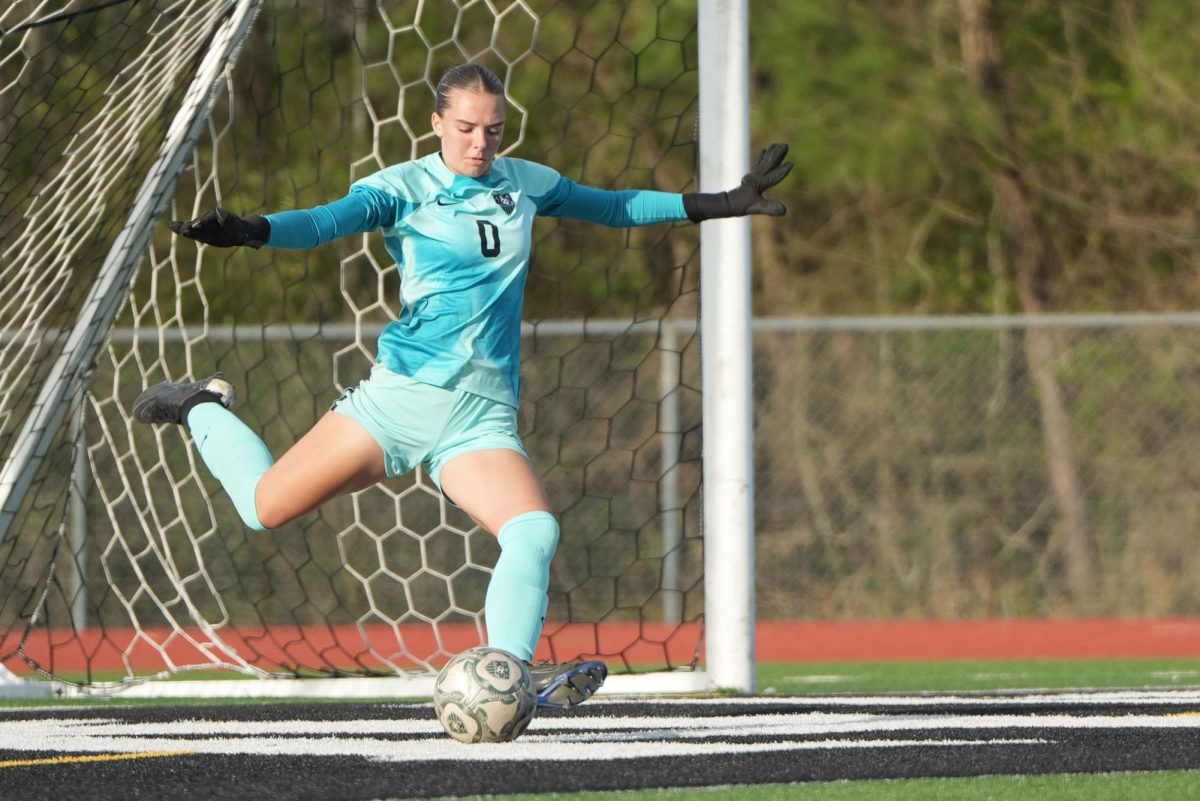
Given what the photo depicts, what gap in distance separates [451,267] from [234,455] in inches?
30.2

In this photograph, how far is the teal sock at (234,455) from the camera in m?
4.56

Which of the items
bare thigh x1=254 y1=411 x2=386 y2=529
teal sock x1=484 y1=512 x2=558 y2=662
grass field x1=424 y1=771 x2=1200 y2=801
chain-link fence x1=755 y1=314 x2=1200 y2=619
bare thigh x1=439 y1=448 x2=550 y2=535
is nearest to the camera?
grass field x1=424 y1=771 x2=1200 y2=801

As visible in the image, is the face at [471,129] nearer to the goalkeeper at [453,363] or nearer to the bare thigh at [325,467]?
the goalkeeper at [453,363]

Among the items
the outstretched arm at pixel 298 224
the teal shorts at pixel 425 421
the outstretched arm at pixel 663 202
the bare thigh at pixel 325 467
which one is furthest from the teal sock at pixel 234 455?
the outstretched arm at pixel 663 202

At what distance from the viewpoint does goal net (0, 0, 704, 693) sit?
652 cm

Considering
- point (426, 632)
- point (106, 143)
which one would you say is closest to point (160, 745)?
point (106, 143)

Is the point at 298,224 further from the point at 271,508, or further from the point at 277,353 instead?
the point at 277,353

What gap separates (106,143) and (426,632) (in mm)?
4488

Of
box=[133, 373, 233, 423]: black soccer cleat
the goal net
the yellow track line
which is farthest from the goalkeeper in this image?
the goal net

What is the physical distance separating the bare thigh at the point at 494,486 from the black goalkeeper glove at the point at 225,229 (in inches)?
26.9

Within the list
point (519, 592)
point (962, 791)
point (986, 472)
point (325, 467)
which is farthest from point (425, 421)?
point (986, 472)

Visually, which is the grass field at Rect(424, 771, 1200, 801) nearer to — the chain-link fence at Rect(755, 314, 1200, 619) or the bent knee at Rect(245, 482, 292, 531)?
the bent knee at Rect(245, 482, 292, 531)

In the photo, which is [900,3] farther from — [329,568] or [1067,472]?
[329,568]

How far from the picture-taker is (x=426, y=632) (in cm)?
1030
